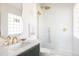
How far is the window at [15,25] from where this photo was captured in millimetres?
1533

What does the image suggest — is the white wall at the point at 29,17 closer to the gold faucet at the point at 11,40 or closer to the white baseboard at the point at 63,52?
the gold faucet at the point at 11,40

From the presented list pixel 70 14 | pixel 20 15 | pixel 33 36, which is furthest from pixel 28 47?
pixel 70 14

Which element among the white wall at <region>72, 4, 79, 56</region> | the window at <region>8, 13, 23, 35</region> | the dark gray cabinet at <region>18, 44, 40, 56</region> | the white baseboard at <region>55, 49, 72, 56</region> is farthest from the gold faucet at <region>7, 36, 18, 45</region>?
the white wall at <region>72, 4, 79, 56</region>

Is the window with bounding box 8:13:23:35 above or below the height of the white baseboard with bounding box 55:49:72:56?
above

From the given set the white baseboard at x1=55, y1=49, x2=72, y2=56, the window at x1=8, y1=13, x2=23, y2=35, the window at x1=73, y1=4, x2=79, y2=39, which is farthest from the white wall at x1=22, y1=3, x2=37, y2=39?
the window at x1=73, y1=4, x2=79, y2=39

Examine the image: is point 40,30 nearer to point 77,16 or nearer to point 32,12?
point 32,12

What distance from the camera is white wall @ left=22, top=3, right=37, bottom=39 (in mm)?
1548

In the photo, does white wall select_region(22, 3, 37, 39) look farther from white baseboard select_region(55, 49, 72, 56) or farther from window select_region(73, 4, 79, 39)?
window select_region(73, 4, 79, 39)

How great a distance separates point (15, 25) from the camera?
5.09ft

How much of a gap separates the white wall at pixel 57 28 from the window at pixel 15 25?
0.25 m

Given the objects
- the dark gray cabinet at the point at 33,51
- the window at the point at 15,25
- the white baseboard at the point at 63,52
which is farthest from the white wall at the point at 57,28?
the window at the point at 15,25

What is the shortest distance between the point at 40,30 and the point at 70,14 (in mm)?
415

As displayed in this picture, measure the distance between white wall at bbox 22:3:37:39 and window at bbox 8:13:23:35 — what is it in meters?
0.06

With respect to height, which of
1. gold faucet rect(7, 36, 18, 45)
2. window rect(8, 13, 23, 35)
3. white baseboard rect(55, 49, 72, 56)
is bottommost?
white baseboard rect(55, 49, 72, 56)
